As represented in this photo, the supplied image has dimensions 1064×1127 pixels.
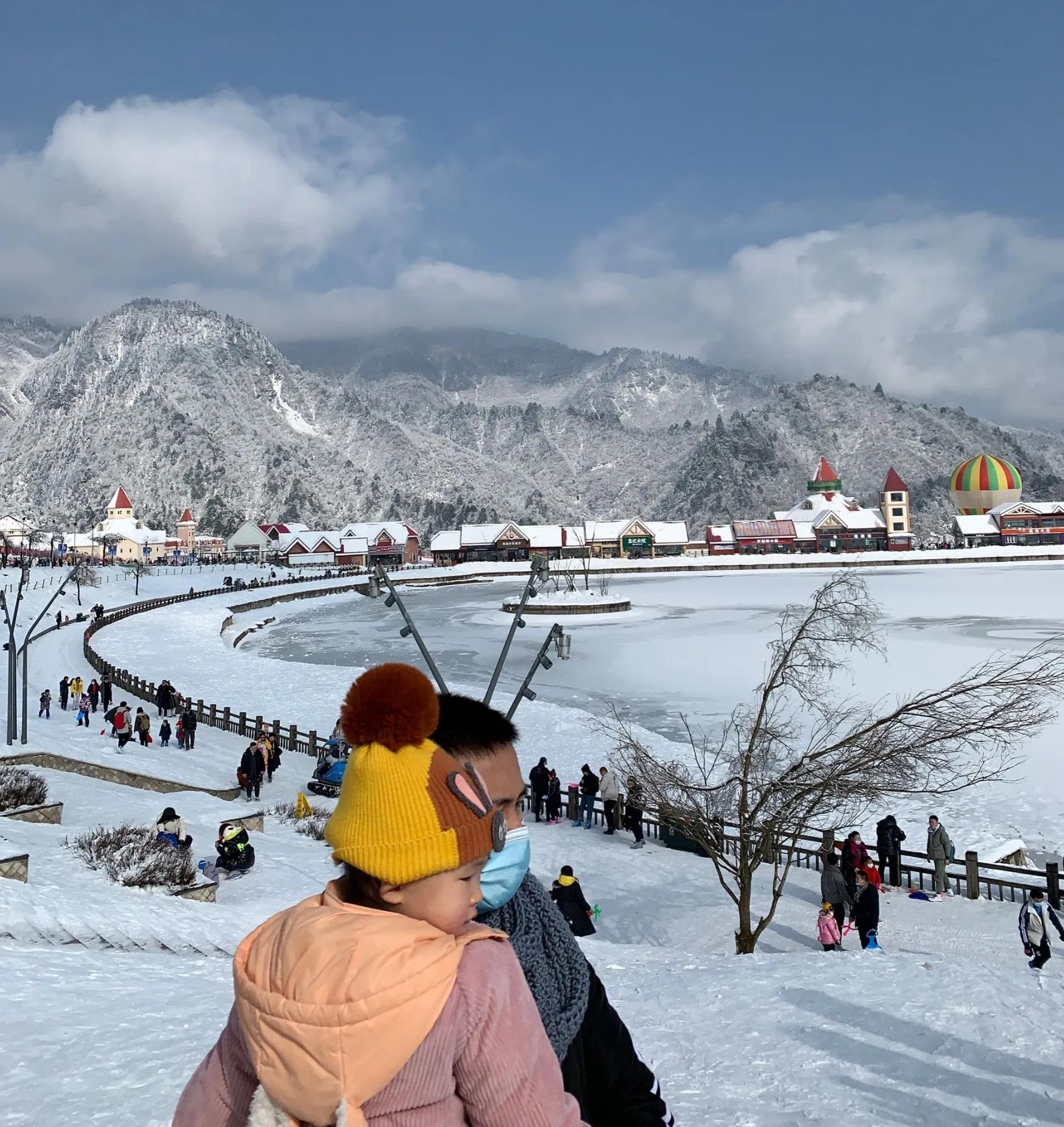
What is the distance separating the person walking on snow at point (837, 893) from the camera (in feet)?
37.7

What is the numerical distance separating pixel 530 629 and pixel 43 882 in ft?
148

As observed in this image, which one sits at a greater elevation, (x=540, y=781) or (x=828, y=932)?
(x=540, y=781)

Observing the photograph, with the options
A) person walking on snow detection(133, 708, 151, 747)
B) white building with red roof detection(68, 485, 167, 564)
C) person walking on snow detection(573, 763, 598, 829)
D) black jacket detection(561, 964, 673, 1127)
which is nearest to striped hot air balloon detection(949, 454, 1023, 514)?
white building with red roof detection(68, 485, 167, 564)

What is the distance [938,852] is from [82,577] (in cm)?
7905

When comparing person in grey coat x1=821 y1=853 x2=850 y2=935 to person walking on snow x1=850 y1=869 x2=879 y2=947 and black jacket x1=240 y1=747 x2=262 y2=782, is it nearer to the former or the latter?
person walking on snow x1=850 y1=869 x2=879 y2=947

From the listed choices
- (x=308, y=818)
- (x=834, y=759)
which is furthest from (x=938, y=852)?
(x=308, y=818)

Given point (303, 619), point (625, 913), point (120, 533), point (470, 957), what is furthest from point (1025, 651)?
point (120, 533)

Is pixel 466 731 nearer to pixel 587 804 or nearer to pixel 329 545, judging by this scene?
pixel 587 804

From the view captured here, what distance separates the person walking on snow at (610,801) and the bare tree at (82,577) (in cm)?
6201

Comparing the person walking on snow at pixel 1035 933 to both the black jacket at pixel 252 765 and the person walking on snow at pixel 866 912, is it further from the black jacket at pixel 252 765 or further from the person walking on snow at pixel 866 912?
the black jacket at pixel 252 765

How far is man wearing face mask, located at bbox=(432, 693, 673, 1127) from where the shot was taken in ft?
7.35

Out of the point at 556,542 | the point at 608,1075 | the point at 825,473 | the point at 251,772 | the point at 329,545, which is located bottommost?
the point at 251,772

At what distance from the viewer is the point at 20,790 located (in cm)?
1434

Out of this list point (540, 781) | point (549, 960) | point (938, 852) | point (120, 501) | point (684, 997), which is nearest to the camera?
point (549, 960)
